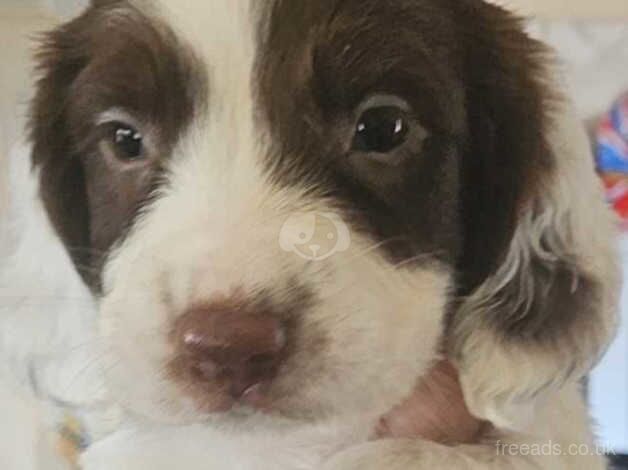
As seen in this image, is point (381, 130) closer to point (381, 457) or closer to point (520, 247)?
point (520, 247)

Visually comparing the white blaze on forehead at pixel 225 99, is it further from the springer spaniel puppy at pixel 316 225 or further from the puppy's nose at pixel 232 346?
the puppy's nose at pixel 232 346

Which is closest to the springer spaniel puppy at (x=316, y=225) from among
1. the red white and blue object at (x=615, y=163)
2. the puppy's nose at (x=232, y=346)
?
the puppy's nose at (x=232, y=346)

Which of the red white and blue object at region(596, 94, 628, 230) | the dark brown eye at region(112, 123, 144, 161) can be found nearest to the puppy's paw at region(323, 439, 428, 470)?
the dark brown eye at region(112, 123, 144, 161)

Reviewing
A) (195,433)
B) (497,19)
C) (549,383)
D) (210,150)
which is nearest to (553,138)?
(497,19)

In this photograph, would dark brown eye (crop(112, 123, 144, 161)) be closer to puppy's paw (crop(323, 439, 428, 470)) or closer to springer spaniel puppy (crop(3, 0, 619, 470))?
springer spaniel puppy (crop(3, 0, 619, 470))

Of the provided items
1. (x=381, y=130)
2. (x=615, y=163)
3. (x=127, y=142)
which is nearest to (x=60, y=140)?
(x=127, y=142)

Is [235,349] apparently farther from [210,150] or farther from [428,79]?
[428,79]
